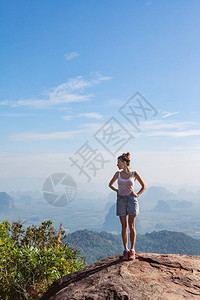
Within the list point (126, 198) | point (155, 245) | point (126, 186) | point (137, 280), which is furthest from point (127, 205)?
point (155, 245)

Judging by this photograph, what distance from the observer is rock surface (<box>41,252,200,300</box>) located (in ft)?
15.5

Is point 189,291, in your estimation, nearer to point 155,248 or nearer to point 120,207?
point 120,207

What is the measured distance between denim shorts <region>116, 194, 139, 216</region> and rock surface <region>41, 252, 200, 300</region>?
42.3 inches

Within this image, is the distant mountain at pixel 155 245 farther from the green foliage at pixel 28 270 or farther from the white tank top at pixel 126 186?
the white tank top at pixel 126 186

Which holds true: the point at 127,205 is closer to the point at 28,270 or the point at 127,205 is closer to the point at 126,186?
the point at 126,186

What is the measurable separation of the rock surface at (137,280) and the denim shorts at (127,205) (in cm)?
107

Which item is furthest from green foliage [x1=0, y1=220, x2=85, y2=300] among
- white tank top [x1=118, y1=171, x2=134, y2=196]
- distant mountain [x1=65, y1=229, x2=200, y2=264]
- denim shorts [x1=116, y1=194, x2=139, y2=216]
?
distant mountain [x1=65, y1=229, x2=200, y2=264]

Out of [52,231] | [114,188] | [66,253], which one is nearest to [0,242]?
[66,253]

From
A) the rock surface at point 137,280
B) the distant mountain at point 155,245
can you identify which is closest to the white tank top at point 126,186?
the rock surface at point 137,280

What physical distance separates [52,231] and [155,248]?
126645 millimetres

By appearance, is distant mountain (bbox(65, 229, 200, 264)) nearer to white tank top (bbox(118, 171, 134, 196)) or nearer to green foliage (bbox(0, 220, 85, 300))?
green foliage (bbox(0, 220, 85, 300))

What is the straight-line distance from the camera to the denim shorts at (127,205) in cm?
626

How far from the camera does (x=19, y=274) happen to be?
7105 mm

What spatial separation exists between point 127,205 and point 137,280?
1.69 meters
